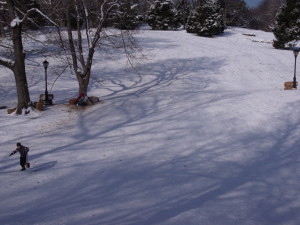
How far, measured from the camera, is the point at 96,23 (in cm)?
1844

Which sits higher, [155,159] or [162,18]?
[162,18]

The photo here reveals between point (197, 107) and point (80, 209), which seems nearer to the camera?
point (80, 209)

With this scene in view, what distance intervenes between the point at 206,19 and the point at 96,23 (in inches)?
973

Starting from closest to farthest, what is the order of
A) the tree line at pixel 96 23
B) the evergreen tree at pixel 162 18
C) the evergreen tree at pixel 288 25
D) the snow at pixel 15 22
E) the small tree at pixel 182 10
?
the snow at pixel 15 22, the tree line at pixel 96 23, the evergreen tree at pixel 288 25, the evergreen tree at pixel 162 18, the small tree at pixel 182 10

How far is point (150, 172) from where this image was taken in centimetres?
867

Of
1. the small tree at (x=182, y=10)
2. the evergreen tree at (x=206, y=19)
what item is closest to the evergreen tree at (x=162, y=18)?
the small tree at (x=182, y=10)

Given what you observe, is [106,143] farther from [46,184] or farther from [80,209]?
[80,209]

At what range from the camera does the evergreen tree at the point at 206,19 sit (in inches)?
1559

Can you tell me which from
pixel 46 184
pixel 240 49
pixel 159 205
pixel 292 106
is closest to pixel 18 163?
pixel 46 184

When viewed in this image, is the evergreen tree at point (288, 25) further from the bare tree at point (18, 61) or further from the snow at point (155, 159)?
the bare tree at point (18, 61)

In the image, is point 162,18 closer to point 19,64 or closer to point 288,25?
point 288,25

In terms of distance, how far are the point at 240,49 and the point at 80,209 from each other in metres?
30.5

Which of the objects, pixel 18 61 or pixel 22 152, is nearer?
pixel 22 152

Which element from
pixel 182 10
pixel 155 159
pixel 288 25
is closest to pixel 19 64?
pixel 155 159
